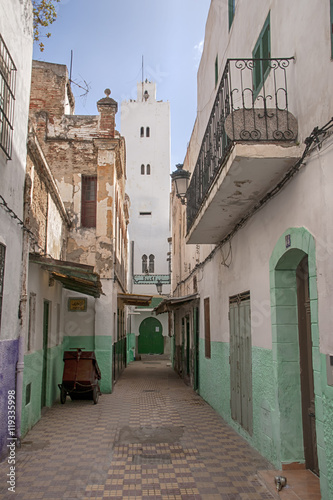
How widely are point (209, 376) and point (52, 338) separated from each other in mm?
3976

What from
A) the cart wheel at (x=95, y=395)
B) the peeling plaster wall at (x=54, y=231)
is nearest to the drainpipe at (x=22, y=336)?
the peeling plaster wall at (x=54, y=231)

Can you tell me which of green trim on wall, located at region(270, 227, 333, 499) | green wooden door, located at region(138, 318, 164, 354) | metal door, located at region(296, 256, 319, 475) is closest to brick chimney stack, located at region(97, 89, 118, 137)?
green trim on wall, located at region(270, 227, 333, 499)

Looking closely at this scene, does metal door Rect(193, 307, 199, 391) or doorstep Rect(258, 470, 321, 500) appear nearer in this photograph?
doorstep Rect(258, 470, 321, 500)

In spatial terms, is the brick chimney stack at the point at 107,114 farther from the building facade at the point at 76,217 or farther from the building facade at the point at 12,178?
the building facade at the point at 12,178

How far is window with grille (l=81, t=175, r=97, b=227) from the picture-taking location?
13.5m

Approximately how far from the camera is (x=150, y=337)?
104ft

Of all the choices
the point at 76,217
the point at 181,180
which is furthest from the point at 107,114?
the point at 181,180

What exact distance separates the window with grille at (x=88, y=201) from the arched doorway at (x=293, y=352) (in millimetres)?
8699

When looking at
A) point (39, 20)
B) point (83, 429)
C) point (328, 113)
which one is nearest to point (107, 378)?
point (83, 429)

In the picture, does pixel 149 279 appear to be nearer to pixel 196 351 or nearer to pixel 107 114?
pixel 107 114

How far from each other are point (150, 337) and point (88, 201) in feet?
65.1

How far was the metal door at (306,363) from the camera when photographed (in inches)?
207

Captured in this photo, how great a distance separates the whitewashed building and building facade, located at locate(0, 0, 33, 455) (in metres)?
25.1

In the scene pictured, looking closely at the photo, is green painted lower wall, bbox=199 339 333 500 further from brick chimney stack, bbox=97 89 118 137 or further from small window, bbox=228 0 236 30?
brick chimney stack, bbox=97 89 118 137
